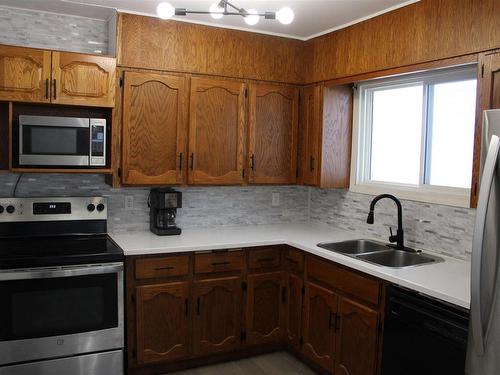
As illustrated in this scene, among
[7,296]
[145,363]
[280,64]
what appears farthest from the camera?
[280,64]

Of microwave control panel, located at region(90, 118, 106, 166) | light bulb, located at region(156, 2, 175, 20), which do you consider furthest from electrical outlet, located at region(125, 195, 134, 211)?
light bulb, located at region(156, 2, 175, 20)

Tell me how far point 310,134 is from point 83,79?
1655mm

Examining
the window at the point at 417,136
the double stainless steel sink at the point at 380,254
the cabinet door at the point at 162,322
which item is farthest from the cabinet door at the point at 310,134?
the cabinet door at the point at 162,322

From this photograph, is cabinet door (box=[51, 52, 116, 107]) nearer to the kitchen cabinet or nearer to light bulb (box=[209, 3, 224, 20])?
light bulb (box=[209, 3, 224, 20])

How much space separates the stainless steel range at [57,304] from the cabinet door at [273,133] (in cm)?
126

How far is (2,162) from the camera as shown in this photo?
9.91ft

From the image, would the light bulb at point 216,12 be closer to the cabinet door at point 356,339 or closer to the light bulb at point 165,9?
the light bulb at point 165,9

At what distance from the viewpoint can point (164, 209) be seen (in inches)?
133

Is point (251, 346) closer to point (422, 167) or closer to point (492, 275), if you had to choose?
point (422, 167)

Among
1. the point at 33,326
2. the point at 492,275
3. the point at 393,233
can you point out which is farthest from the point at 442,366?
the point at 33,326

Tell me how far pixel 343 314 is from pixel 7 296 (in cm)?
187

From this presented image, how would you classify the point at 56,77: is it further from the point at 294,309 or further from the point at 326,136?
the point at 294,309

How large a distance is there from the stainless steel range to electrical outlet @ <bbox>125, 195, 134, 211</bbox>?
1.53ft

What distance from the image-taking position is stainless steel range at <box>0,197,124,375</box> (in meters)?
2.61
